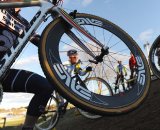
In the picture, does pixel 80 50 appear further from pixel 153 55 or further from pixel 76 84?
pixel 153 55

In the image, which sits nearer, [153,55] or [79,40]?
[79,40]

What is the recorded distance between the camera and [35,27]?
3281 mm

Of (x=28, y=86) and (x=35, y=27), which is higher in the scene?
(x=35, y=27)

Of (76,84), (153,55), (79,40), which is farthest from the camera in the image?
(153,55)

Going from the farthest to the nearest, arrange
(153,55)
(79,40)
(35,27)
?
(153,55)
(79,40)
(35,27)

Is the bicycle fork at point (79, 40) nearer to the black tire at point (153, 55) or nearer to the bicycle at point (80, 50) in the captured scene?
the bicycle at point (80, 50)

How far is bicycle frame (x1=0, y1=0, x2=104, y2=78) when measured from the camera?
10.2ft

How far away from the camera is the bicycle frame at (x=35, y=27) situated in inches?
122

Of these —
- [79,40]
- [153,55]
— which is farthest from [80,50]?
[153,55]

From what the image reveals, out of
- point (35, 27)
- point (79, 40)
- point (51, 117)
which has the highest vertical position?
point (35, 27)

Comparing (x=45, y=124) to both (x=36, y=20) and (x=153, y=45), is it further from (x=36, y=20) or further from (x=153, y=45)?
(x=36, y=20)

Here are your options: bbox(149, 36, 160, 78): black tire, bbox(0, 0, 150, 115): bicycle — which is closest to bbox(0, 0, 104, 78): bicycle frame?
bbox(0, 0, 150, 115): bicycle

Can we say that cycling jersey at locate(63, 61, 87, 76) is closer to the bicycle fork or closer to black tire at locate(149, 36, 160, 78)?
the bicycle fork

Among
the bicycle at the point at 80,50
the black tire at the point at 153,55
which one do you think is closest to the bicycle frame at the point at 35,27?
the bicycle at the point at 80,50
